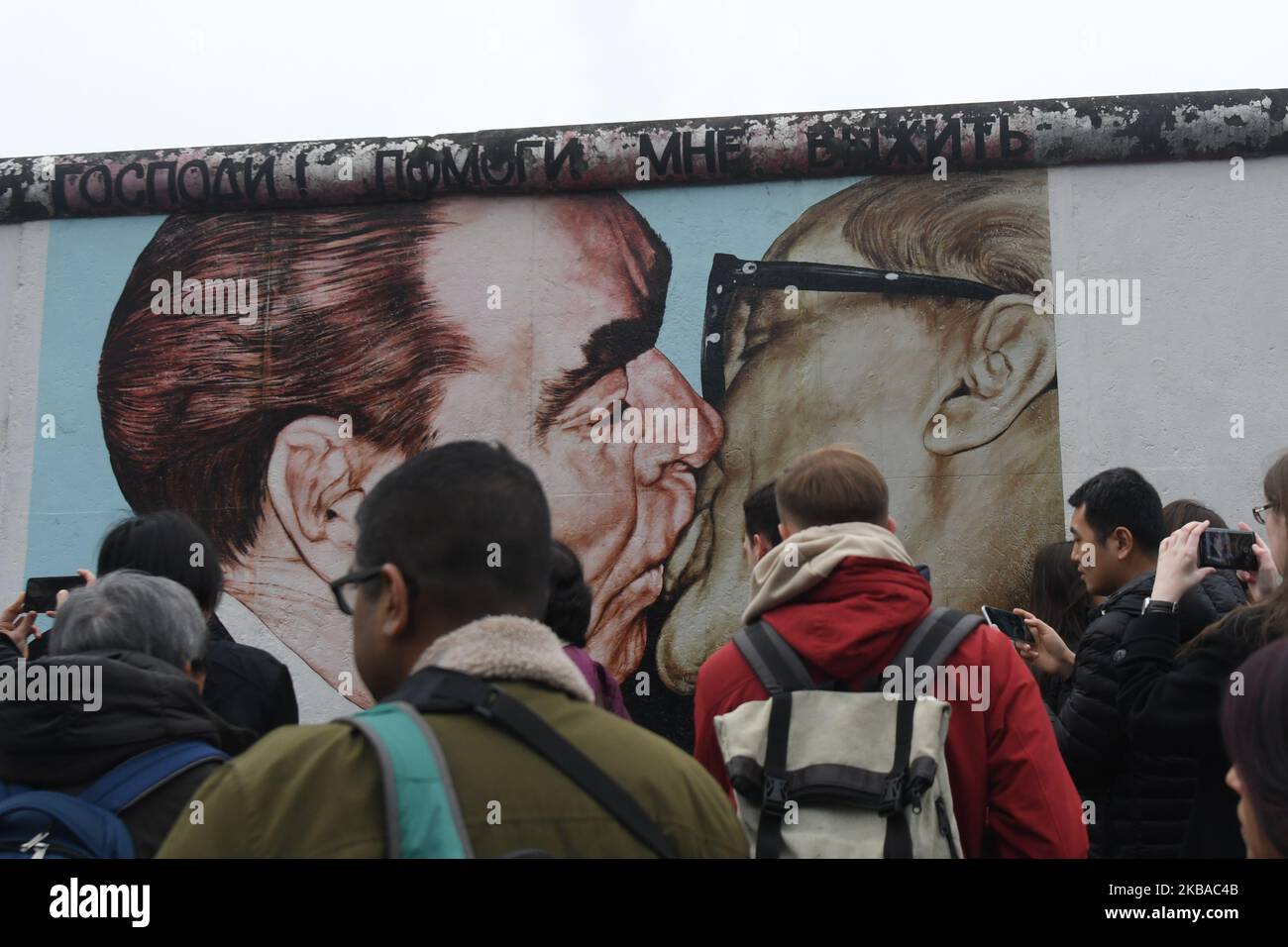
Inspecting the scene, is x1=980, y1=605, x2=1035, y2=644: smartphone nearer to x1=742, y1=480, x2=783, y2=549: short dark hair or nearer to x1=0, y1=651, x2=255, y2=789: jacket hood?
x1=742, y1=480, x2=783, y2=549: short dark hair

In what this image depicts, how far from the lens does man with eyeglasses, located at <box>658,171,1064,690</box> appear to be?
19.9 ft

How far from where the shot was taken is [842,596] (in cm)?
256

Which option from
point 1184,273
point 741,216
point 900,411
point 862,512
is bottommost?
point 862,512

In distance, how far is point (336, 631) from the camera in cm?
654

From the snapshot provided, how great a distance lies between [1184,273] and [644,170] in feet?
9.28

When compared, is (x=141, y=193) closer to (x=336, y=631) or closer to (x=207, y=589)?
(x=336, y=631)

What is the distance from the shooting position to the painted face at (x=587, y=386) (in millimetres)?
6320

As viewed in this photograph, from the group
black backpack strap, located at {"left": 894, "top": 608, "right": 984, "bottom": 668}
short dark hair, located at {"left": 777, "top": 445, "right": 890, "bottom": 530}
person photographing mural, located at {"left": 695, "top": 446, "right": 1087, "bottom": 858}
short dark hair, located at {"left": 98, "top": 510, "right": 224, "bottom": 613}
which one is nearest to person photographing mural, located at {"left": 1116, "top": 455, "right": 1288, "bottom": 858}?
person photographing mural, located at {"left": 695, "top": 446, "right": 1087, "bottom": 858}

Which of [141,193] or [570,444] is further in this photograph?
[141,193]

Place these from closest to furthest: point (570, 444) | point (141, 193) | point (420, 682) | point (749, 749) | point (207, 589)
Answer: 1. point (420, 682)
2. point (749, 749)
3. point (207, 589)
4. point (570, 444)
5. point (141, 193)

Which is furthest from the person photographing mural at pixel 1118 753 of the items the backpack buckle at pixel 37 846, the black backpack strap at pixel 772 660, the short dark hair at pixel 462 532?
the backpack buckle at pixel 37 846

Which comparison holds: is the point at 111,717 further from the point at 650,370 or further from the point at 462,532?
the point at 650,370

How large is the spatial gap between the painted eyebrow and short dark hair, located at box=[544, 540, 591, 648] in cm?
321
